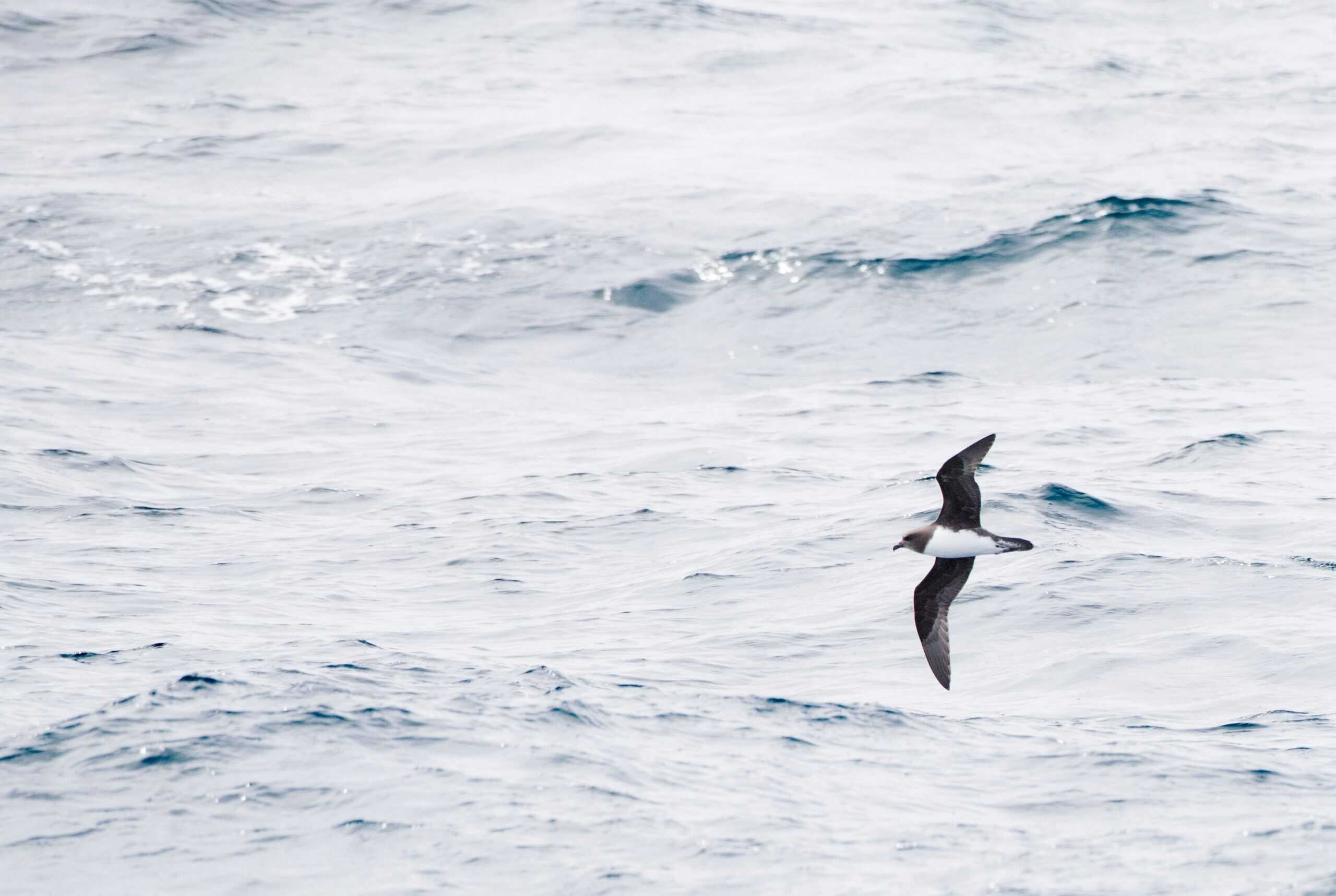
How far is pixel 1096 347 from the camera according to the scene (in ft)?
64.9

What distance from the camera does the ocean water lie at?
8.91 meters

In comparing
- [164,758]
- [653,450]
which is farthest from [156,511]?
[164,758]

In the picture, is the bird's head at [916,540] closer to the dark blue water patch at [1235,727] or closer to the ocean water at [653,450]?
the ocean water at [653,450]

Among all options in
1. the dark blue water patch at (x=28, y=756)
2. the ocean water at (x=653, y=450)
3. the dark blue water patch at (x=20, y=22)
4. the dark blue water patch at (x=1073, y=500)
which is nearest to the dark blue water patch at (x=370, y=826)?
the ocean water at (x=653, y=450)

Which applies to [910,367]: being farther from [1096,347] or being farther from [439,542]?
[439,542]

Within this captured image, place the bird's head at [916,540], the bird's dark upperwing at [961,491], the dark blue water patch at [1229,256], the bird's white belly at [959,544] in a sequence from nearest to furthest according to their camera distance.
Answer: the bird's dark upperwing at [961,491] < the bird's white belly at [959,544] < the bird's head at [916,540] < the dark blue water patch at [1229,256]

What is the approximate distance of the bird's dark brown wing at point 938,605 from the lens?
10.2 m

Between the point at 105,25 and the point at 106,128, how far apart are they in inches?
224

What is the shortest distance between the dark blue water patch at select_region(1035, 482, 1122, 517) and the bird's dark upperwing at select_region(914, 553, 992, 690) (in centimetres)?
426

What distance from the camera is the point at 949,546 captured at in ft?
32.1

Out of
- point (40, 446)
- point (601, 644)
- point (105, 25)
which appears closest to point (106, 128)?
point (105, 25)

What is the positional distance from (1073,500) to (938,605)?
4592 mm

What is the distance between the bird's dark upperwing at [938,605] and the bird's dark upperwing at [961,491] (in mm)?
539

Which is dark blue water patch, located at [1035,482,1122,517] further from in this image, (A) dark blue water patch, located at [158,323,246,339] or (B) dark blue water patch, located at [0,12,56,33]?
(B) dark blue water patch, located at [0,12,56,33]
